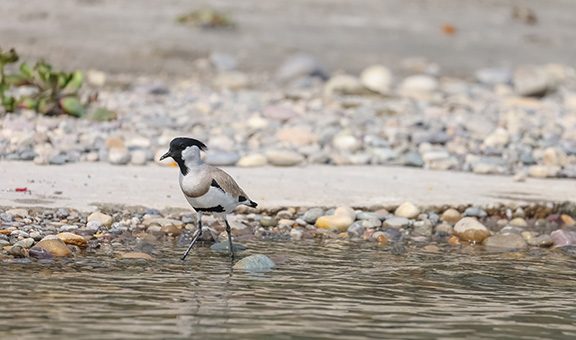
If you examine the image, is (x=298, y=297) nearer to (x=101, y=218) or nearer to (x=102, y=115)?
(x=101, y=218)

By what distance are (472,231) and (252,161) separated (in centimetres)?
244

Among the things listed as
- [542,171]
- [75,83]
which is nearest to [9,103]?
[75,83]

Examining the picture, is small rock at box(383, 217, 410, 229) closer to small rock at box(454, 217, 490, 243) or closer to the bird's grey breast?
small rock at box(454, 217, 490, 243)

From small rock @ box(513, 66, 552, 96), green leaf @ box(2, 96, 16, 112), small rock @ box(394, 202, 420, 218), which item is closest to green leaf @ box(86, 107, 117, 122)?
green leaf @ box(2, 96, 16, 112)

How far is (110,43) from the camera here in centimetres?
1702

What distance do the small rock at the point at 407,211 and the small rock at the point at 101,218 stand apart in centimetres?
230

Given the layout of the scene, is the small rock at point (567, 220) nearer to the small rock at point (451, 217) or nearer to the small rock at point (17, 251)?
the small rock at point (451, 217)

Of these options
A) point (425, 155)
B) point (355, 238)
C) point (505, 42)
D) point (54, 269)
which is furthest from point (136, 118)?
point (505, 42)

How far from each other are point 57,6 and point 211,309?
1262cm

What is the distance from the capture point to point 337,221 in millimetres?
8891

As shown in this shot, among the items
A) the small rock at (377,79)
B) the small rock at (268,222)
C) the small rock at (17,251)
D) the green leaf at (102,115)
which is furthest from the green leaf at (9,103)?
the small rock at (377,79)

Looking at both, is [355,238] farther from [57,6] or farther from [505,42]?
[505,42]

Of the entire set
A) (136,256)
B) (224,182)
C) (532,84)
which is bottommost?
(136,256)

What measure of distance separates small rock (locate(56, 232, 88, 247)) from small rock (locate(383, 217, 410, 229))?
2421 millimetres
